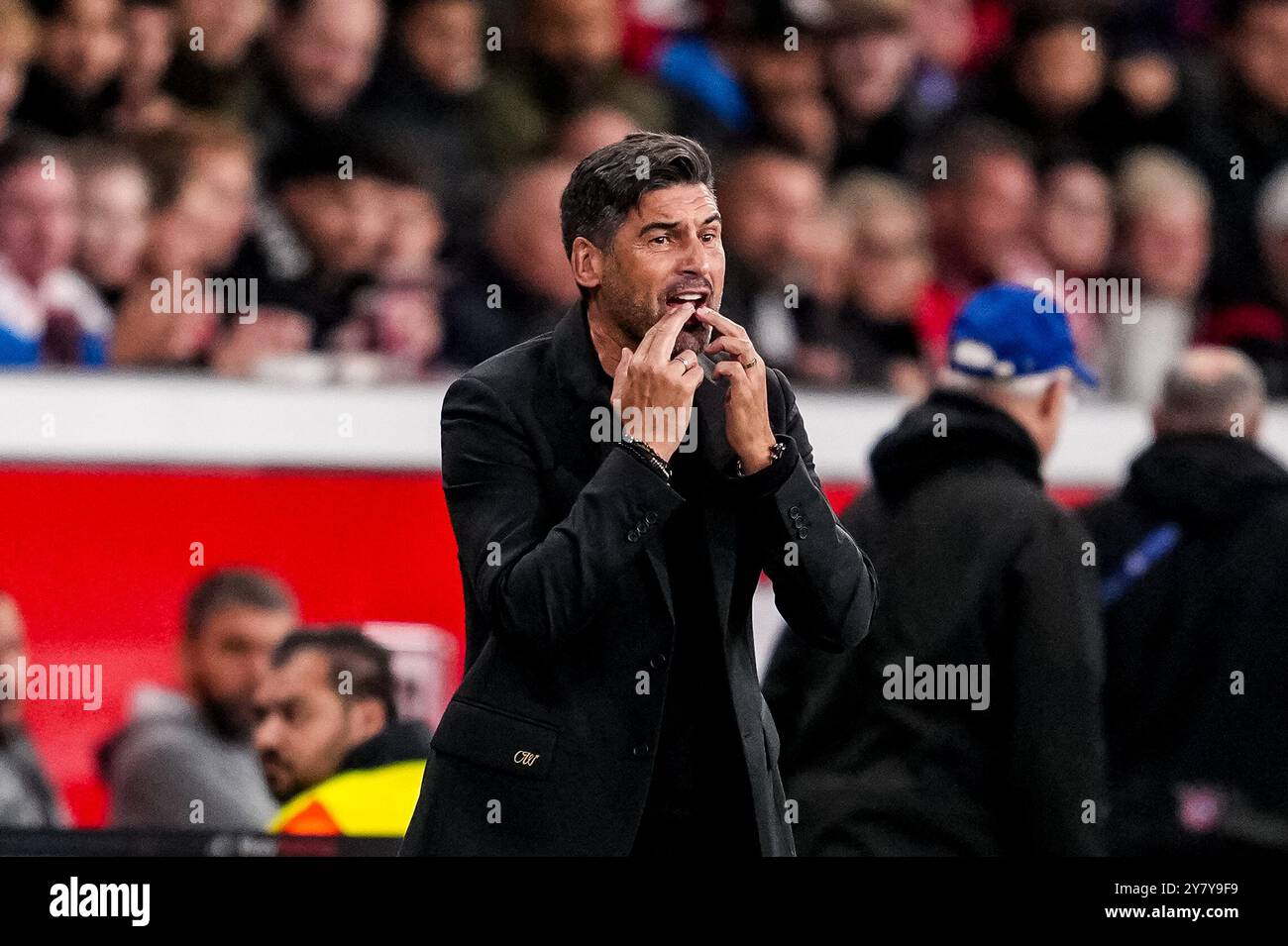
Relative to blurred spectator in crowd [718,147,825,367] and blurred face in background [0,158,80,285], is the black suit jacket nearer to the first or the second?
blurred face in background [0,158,80,285]

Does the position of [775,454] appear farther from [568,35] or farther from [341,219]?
[568,35]

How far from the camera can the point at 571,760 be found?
9.27 ft

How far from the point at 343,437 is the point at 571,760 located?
2461mm

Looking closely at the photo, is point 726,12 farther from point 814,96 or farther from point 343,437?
point 343,437

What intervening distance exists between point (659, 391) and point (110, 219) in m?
3.16

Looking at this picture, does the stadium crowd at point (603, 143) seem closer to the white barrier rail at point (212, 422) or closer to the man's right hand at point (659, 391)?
the white barrier rail at point (212, 422)

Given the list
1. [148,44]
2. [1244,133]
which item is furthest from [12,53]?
[1244,133]

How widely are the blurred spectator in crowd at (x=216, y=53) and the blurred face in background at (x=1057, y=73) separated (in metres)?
2.72

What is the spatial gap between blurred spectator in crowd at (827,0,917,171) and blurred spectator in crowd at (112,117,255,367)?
2020 mm

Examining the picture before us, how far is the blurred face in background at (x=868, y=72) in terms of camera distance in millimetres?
6980

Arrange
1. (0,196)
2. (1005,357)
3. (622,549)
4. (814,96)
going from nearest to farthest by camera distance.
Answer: (622,549)
(1005,357)
(0,196)
(814,96)

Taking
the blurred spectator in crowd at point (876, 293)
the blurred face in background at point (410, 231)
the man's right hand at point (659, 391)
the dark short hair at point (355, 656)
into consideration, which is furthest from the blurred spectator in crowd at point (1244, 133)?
the man's right hand at point (659, 391)

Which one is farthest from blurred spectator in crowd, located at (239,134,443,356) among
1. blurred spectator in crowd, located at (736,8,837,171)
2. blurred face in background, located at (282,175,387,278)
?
blurred spectator in crowd, located at (736,8,837,171)
